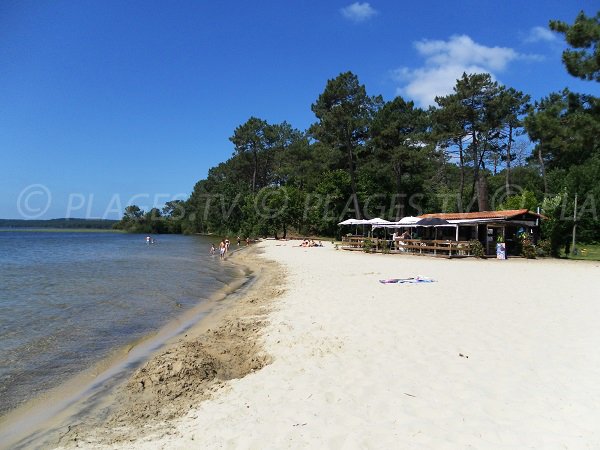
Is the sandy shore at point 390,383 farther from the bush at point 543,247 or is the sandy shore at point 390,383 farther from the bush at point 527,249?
the bush at point 543,247

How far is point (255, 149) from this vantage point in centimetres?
7350

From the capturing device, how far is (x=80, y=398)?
5.74 metres

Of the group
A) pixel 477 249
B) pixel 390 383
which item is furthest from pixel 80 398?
pixel 477 249

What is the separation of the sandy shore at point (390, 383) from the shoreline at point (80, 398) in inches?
15.1

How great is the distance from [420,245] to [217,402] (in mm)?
22644

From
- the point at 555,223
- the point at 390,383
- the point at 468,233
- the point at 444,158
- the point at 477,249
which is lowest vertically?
the point at 390,383

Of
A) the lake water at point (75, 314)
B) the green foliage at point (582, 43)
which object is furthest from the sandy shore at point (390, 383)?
the green foliage at point (582, 43)

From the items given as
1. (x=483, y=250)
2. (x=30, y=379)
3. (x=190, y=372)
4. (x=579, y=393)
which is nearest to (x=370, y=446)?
(x=579, y=393)

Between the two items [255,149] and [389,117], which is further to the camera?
[255,149]

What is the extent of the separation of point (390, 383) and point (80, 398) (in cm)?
429

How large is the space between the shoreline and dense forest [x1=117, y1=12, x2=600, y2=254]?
770 inches

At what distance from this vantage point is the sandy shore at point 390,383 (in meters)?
3.92

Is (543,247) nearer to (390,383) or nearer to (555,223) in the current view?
(555,223)

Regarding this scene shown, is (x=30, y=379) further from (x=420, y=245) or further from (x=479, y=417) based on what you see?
(x=420, y=245)
